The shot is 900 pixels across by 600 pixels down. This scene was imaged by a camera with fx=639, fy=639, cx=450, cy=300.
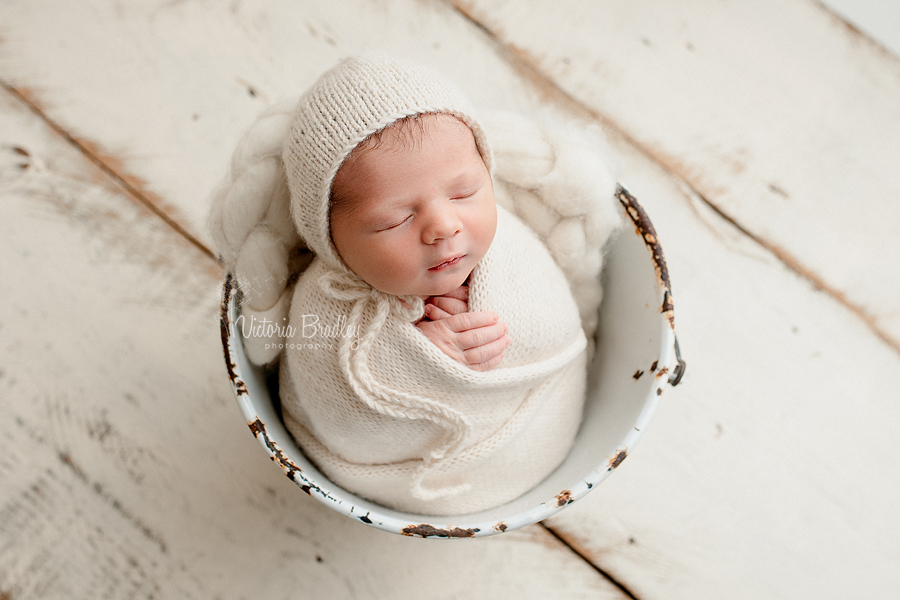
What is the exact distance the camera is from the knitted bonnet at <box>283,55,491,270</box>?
0.66 metres

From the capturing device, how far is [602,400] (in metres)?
0.90

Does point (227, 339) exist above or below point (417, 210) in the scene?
below

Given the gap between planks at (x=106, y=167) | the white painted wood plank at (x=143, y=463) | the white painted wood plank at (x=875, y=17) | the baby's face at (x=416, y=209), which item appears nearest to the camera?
the baby's face at (x=416, y=209)

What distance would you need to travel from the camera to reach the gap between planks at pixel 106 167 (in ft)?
3.63

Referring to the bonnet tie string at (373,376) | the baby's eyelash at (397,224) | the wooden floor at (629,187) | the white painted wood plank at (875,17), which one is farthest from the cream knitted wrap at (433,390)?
the white painted wood plank at (875,17)

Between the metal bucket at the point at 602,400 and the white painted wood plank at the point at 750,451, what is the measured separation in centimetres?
22

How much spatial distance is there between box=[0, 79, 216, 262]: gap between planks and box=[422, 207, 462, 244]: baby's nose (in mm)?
571

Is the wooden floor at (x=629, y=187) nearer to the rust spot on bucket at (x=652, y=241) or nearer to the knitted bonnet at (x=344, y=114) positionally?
the rust spot on bucket at (x=652, y=241)

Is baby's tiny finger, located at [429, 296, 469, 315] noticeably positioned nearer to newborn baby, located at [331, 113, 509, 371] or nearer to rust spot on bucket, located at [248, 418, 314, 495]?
newborn baby, located at [331, 113, 509, 371]

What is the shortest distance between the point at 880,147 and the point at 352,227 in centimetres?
108

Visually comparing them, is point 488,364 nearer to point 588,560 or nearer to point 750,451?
point 588,560

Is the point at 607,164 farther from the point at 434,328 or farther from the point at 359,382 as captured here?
the point at 359,382

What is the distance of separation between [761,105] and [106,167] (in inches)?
47.9

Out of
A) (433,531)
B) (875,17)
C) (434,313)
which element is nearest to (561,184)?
(434,313)
